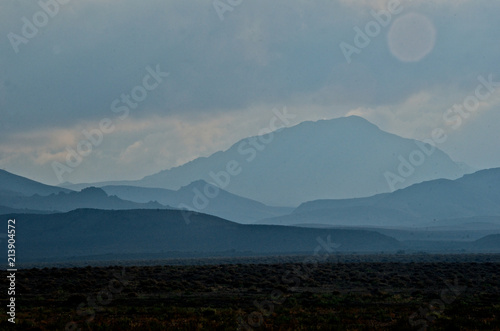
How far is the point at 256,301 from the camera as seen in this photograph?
3384 cm

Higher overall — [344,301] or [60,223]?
[60,223]

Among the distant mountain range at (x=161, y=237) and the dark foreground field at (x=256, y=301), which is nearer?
the dark foreground field at (x=256, y=301)

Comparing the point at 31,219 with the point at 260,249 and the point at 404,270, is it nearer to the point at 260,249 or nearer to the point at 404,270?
the point at 260,249

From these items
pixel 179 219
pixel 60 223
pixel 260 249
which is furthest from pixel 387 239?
pixel 60 223

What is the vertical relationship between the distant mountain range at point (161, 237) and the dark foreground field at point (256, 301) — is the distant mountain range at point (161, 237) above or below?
above

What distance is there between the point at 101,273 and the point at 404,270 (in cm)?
3150

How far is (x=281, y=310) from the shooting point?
28.7m

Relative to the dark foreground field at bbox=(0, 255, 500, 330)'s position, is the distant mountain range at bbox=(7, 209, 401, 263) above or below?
above

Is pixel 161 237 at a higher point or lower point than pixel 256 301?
higher

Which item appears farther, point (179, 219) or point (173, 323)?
point (179, 219)

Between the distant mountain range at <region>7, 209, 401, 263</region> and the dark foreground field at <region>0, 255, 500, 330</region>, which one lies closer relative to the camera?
the dark foreground field at <region>0, 255, 500, 330</region>

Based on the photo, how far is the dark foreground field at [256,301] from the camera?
78.0ft

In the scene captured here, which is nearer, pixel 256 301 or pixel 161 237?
pixel 256 301

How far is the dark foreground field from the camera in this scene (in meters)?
23.8
